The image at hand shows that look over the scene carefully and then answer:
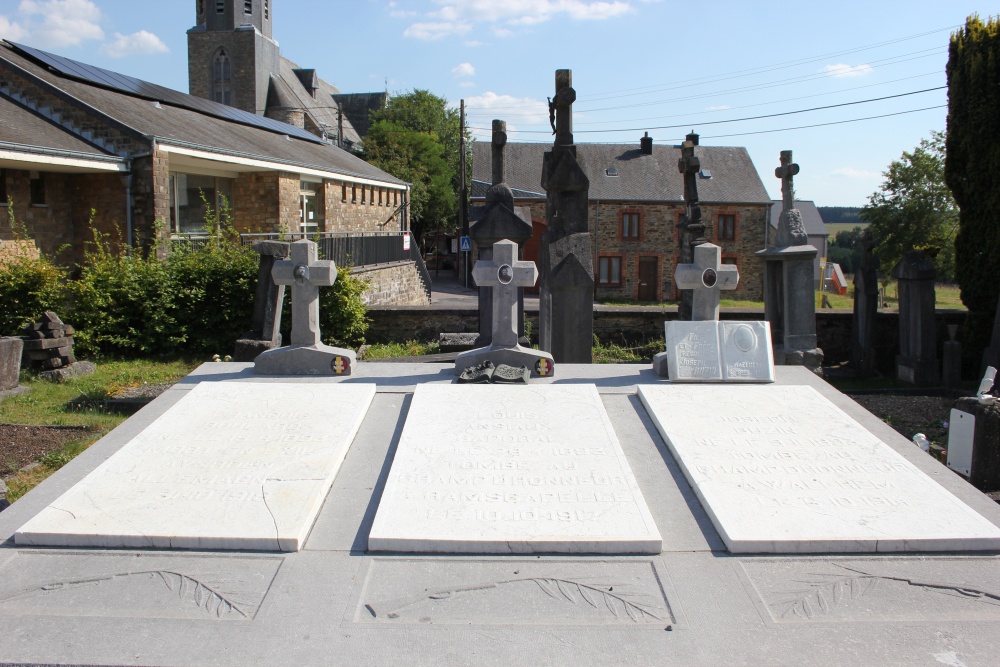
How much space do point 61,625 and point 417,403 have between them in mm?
2811

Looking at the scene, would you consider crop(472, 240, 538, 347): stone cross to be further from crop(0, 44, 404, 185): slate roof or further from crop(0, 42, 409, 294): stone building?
crop(0, 44, 404, 185): slate roof

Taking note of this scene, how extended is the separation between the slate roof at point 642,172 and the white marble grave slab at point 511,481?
33597mm

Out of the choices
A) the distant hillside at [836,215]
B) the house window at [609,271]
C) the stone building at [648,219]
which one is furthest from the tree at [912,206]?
the distant hillside at [836,215]

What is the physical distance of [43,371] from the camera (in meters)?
11.0

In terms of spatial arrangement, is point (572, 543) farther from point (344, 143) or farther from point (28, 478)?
point (344, 143)

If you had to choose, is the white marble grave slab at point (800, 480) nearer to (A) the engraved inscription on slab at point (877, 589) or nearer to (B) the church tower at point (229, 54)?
(A) the engraved inscription on slab at point (877, 589)

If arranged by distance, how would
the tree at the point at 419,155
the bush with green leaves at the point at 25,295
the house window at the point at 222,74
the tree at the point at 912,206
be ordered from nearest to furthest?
the bush with green leaves at the point at 25,295 → the tree at the point at 912,206 → the tree at the point at 419,155 → the house window at the point at 222,74

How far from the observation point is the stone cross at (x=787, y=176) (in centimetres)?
1266

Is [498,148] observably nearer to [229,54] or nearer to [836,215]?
[229,54]

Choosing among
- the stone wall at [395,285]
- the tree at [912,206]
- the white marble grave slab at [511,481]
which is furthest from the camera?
the tree at [912,206]

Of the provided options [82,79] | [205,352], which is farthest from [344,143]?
[205,352]

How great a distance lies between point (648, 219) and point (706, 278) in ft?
107

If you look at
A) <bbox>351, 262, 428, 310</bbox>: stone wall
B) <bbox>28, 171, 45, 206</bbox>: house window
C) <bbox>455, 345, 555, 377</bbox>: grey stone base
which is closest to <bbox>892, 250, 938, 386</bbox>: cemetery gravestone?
<bbox>455, 345, 555, 377</bbox>: grey stone base

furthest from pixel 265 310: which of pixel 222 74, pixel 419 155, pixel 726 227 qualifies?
pixel 222 74
